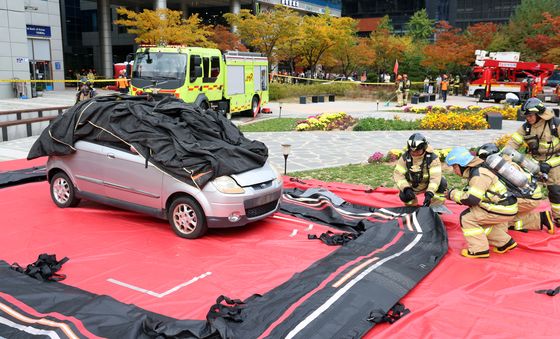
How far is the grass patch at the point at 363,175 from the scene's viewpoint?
32.3ft

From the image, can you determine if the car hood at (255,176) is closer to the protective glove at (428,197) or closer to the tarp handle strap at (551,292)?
the protective glove at (428,197)

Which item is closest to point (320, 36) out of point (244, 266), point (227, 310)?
point (244, 266)

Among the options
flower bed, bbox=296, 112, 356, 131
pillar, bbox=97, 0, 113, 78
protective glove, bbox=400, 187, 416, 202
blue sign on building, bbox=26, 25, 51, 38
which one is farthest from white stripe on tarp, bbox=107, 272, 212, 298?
pillar, bbox=97, 0, 113, 78

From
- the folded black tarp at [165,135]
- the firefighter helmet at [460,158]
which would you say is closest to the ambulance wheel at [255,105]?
the folded black tarp at [165,135]

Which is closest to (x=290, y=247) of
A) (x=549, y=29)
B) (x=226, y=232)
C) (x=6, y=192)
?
(x=226, y=232)

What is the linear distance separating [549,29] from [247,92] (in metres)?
28.9

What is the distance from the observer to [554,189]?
714 centimetres

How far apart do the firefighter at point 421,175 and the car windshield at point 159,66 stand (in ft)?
37.8

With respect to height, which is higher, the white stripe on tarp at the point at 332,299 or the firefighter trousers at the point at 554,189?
the firefighter trousers at the point at 554,189

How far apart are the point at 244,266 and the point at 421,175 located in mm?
3005

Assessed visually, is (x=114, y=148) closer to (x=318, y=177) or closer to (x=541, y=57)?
(x=318, y=177)

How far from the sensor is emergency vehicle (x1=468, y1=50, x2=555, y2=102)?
107 feet

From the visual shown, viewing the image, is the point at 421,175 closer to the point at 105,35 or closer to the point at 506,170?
the point at 506,170

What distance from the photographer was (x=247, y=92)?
2172 cm
